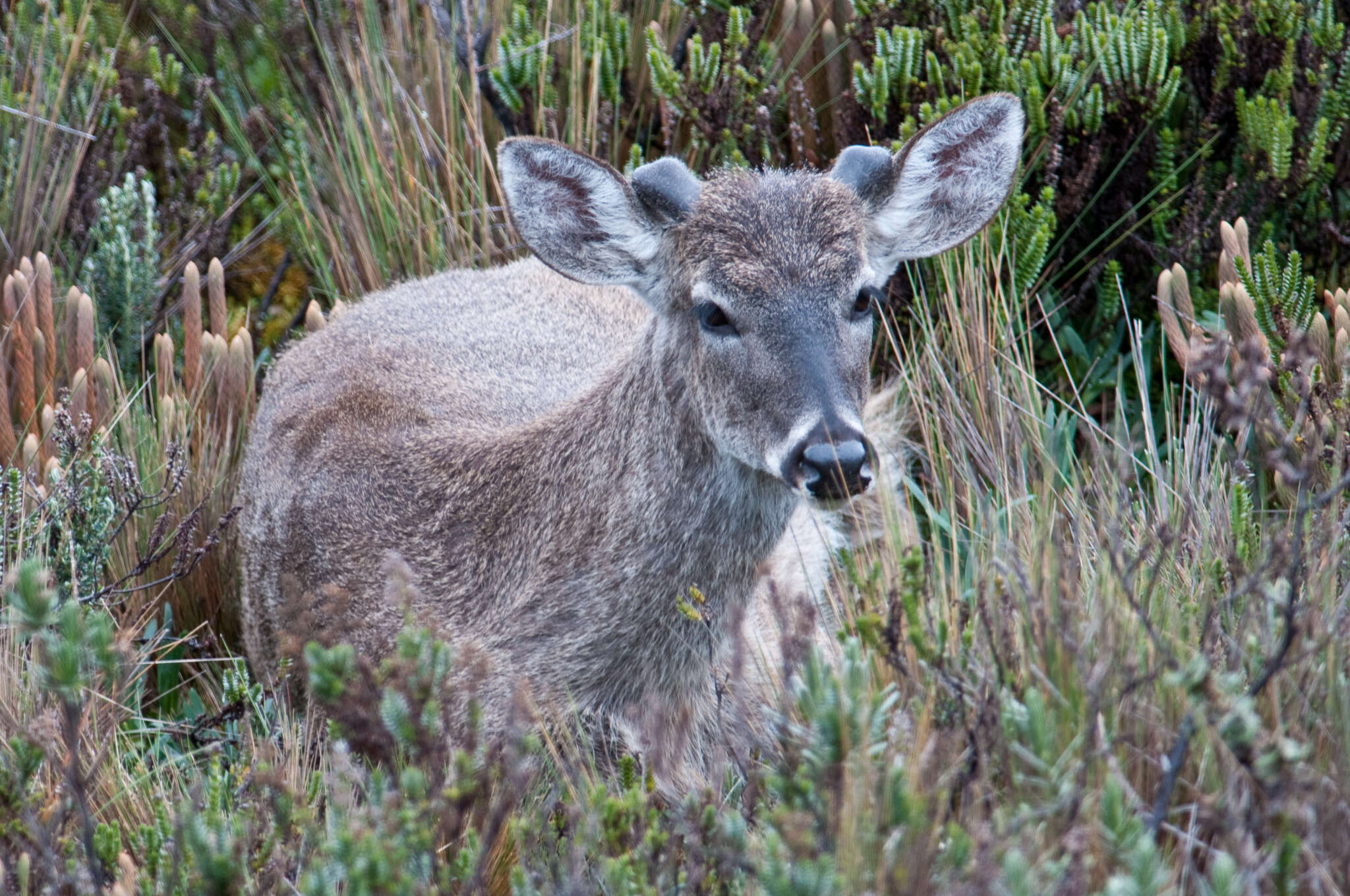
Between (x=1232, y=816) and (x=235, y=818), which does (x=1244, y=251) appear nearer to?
(x=1232, y=816)

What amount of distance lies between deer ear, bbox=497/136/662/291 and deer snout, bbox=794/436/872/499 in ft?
2.97

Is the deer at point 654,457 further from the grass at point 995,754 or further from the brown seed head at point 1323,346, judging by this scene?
the brown seed head at point 1323,346

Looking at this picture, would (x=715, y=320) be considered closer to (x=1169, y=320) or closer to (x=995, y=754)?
(x=995, y=754)

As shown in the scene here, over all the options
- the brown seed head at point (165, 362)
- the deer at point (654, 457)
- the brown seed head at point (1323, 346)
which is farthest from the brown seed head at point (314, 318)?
the brown seed head at point (1323, 346)

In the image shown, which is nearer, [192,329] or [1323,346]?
[1323,346]

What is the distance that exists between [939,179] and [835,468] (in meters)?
1.29

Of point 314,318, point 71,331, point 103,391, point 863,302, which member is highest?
point 863,302

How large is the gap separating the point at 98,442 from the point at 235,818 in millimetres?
1824

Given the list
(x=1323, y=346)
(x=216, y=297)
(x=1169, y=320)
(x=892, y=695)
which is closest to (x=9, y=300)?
(x=216, y=297)

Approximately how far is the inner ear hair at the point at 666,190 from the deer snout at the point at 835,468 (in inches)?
34.9

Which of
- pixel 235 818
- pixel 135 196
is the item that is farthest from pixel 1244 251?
pixel 135 196

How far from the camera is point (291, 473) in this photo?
15.1ft

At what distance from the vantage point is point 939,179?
4102 mm

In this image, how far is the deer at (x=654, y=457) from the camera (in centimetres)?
350
